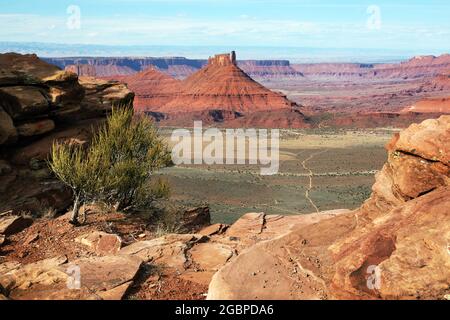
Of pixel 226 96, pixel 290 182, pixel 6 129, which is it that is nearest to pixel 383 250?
pixel 6 129

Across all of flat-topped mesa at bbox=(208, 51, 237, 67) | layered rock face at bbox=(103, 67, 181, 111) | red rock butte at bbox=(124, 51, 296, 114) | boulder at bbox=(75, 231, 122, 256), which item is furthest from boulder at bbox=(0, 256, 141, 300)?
flat-topped mesa at bbox=(208, 51, 237, 67)

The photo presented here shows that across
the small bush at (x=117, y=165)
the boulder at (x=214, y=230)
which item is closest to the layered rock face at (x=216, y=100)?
the small bush at (x=117, y=165)

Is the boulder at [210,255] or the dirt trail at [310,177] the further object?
the dirt trail at [310,177]

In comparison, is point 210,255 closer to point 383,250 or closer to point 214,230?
point 383,250

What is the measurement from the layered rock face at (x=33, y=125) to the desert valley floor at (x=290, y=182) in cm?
Result: 1501

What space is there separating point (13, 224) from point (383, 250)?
40.8ft

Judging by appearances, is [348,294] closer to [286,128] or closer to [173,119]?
[286,128]

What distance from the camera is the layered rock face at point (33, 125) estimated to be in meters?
20.7

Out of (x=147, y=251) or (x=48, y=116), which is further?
(x=48, y=116)

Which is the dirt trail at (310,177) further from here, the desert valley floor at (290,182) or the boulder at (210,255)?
the boulder at (210,255)

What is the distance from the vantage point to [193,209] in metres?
22.9

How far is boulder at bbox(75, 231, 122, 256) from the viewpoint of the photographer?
14.0 meters
